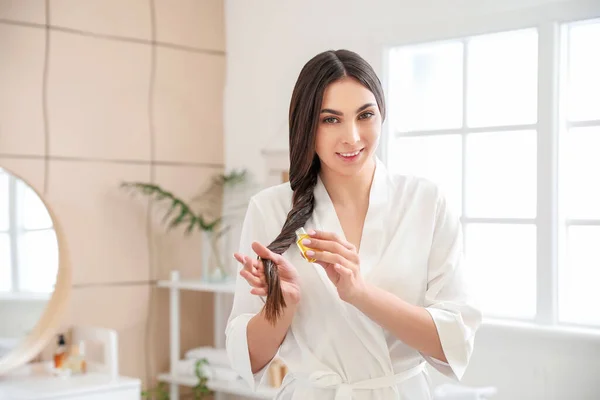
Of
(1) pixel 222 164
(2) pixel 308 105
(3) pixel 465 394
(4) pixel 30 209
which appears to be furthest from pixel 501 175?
(4) pixel 30 209

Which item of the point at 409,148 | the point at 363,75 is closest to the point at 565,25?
the point at 409,148

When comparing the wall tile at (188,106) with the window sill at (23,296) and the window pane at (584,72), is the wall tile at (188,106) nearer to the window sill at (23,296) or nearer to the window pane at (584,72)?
the window sill at (23,296)

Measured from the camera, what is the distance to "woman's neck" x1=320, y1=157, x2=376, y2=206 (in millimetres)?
1544

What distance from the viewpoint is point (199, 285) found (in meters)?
3.22

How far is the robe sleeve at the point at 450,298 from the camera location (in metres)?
1.38

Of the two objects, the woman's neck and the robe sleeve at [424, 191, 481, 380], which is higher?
the woman's neck

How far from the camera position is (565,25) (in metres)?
2.55

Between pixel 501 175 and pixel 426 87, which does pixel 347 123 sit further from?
pixel 426 87

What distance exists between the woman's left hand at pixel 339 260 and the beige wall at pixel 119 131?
203 cm

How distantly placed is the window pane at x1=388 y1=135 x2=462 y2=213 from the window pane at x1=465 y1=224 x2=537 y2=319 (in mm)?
150

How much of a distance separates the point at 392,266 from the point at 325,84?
367 mm

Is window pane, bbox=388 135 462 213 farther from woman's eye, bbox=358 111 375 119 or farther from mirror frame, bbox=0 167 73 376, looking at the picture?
woman's eye, bbox=358 111 375 119

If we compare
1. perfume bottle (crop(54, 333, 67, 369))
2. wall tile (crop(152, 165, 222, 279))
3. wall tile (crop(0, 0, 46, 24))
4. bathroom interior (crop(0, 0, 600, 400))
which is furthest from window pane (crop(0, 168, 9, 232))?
wall tile (crop(152, 165, 222, 279))

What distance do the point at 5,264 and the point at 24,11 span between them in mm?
1002
